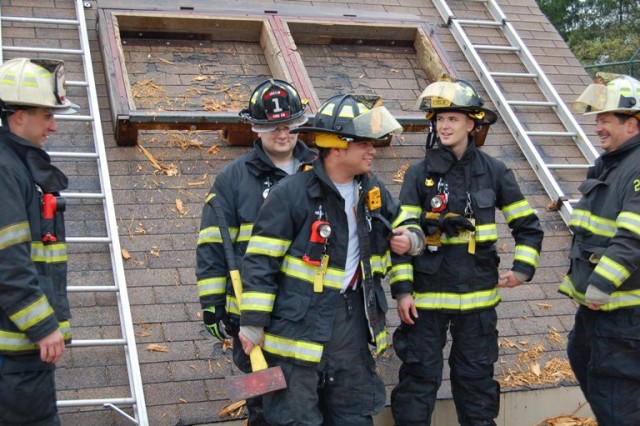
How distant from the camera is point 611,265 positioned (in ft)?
16.2

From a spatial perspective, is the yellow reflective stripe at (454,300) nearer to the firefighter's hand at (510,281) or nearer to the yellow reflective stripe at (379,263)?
the firefighter's hand at (510,281)

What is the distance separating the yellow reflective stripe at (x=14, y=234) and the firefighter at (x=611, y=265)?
3.03m

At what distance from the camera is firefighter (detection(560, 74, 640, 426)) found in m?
4.97

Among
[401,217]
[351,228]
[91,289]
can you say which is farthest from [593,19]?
[351,228]

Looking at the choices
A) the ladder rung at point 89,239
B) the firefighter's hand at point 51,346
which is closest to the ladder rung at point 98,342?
the ladder rung at point 89,239

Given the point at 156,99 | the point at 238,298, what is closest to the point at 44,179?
the point at 238,298

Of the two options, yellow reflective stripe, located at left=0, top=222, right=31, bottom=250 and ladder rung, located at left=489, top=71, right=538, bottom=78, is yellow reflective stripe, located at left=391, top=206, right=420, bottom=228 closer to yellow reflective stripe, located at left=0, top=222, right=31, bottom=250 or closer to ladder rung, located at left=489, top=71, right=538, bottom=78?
yellow reflective stripe, located at left=0, top=222, right=31, bottom=250

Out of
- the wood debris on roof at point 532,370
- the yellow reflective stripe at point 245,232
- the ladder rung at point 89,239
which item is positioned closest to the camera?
the yellow reflective stripe at point 245,232

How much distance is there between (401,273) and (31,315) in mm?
2131

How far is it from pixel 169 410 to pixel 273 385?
120 cm

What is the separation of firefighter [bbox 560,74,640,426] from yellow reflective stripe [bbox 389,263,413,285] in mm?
1012

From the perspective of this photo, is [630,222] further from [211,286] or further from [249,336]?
[211,286]

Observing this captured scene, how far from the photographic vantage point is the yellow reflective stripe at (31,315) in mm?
4090

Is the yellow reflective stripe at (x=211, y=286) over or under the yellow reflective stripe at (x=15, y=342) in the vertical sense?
over
